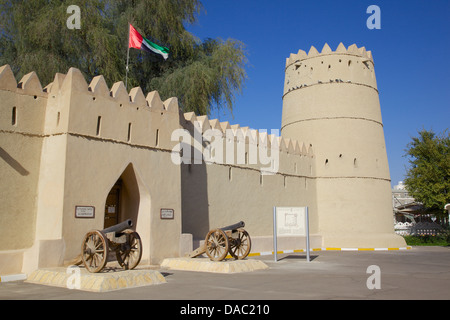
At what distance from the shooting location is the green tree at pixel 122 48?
17.9 metres

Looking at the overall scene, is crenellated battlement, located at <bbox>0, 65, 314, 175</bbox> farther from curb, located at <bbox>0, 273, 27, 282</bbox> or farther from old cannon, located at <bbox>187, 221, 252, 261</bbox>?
curb, located at <bbox>0, 273, 27, 282</bbox>

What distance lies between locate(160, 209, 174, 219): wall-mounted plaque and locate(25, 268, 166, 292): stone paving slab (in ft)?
11.9

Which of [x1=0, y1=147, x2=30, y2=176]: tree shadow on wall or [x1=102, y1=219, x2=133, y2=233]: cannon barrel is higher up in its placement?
[x1=0, y1=147, x2=30, y2=176]: tree shadow on wall

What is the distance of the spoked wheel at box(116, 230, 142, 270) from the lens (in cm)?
874

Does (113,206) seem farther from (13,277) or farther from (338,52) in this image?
(338,52)

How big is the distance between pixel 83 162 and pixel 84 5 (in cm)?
1091

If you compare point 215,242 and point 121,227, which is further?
point 215,242

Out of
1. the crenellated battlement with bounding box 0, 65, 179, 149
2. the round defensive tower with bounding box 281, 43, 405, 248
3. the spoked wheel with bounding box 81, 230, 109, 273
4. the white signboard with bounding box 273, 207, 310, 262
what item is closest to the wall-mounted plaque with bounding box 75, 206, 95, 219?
the spoked wheel with bounding box 81, 230, 109, 273

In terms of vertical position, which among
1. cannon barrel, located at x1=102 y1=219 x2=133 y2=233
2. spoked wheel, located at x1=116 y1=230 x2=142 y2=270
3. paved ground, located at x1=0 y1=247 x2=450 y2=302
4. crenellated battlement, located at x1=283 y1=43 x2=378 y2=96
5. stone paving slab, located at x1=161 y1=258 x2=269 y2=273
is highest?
crenellated battlement, located at x1=283 y1=43 x2=378 y2=96

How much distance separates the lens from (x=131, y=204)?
12.1m

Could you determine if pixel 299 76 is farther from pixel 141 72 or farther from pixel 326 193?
pixel 141 72

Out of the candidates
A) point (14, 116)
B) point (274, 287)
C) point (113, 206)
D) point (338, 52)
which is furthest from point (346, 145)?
point (14, 116)

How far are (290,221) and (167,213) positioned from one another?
4.04 metres

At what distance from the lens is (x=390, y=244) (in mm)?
20000
